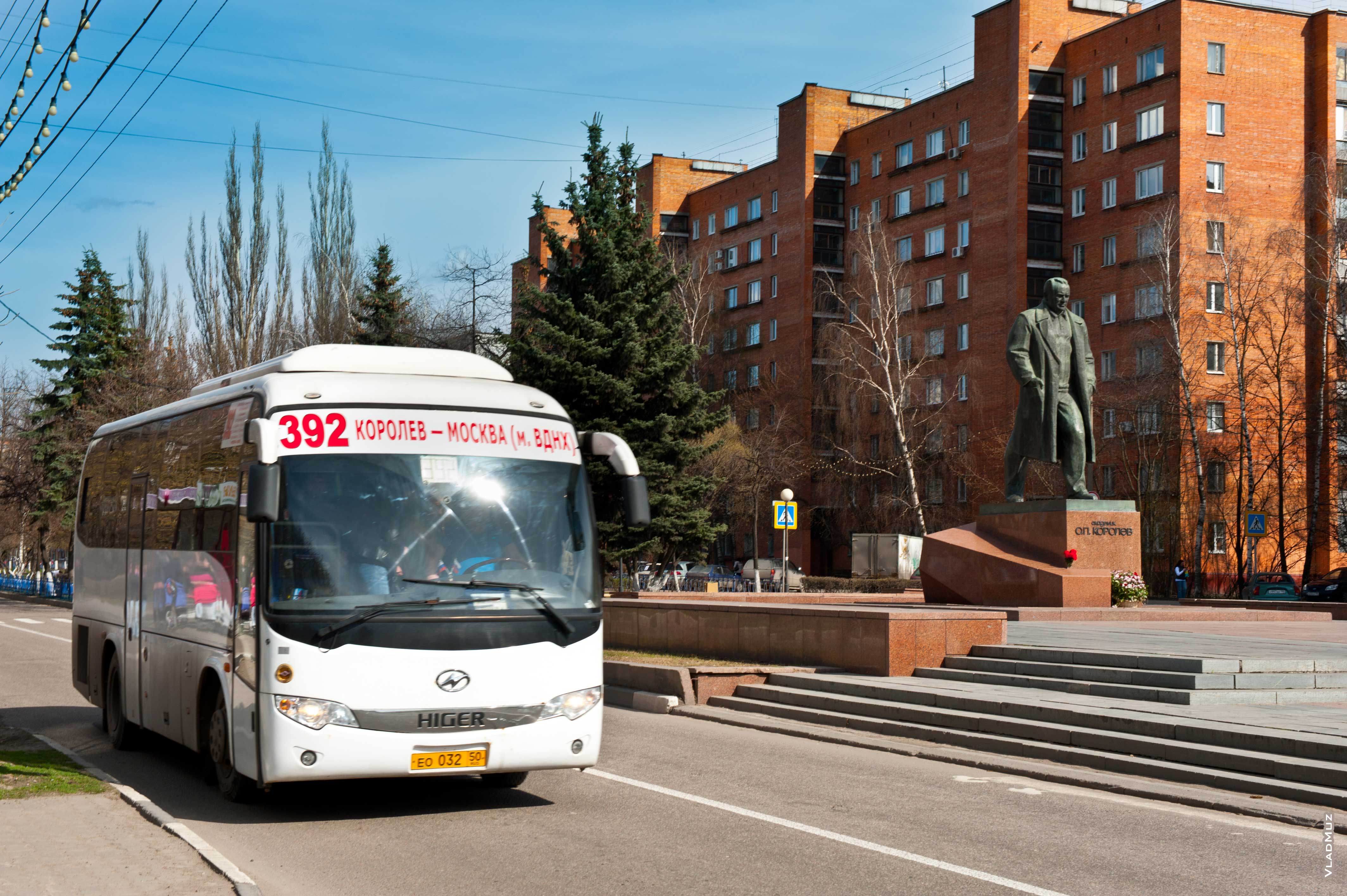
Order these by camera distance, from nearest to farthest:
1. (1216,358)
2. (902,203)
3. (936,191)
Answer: (1216,358)
(936,191)
(902,203)

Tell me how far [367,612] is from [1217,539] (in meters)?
48.5

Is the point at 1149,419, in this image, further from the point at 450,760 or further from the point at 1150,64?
the point at 450,760

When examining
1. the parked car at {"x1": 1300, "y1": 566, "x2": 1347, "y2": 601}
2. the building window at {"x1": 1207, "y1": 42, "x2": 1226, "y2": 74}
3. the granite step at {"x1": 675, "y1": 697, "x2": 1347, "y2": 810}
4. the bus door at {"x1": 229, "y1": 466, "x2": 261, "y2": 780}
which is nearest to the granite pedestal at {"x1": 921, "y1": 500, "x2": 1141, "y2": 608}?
the granite step at {"x1": 675, "y1": 697, "x2": 1347, "y2": 810}

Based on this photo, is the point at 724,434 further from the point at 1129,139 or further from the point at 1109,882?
the point at 1109,882

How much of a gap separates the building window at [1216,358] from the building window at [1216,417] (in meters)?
2.05

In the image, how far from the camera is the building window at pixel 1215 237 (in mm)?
52062

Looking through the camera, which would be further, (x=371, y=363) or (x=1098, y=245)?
(x=1098, y=245)

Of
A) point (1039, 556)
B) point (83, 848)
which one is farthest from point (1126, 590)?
point (83, 848)

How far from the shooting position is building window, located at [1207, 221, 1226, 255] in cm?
5206

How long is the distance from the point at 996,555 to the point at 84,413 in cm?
3950

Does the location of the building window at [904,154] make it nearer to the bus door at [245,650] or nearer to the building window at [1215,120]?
the building window at [1215,120]

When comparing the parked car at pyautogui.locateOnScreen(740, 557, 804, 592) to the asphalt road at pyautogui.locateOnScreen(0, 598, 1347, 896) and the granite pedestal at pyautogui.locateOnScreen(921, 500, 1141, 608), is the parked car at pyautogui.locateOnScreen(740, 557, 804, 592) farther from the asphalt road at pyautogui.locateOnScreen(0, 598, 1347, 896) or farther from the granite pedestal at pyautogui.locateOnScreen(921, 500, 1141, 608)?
the asphalt road at pyautogui.locateOnScreen(0, 598, 1347, 896)

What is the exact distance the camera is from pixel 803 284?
7331 cm

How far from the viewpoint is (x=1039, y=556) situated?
894 inches
